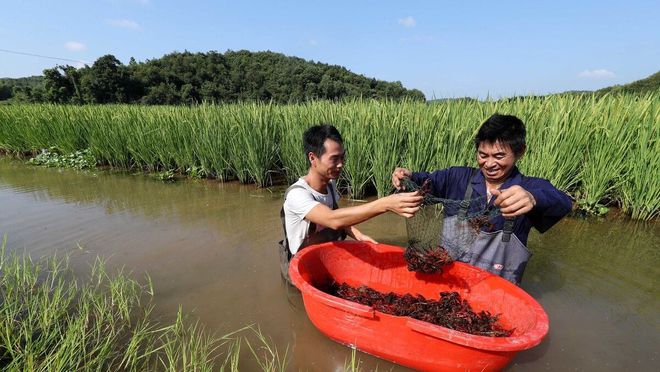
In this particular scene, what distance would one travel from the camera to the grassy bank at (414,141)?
149 inches

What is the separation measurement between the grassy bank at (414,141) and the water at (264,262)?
1.49 ft

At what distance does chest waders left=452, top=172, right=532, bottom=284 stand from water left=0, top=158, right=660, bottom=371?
0.46 metres

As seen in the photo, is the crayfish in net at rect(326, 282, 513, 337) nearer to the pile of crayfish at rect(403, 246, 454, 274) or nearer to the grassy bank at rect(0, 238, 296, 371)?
the pile of crayfish at rect(403, 246, 454, 274)

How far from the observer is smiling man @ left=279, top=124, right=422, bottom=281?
1.83 meters

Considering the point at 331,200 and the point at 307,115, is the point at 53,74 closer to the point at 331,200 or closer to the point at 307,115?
the point at 307,115

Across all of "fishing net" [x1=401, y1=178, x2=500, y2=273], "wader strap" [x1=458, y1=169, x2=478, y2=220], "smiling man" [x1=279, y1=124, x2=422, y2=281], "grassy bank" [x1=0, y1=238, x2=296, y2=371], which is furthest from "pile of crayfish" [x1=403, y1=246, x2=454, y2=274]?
"grassy bank" [x1=0, y1=238, x2=296, y2=371]

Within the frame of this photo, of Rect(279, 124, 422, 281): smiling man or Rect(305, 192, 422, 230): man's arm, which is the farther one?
Rect(279, 124, 422, 281): smiling man

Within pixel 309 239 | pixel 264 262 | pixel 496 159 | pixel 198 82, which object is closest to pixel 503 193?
pixel 496 159

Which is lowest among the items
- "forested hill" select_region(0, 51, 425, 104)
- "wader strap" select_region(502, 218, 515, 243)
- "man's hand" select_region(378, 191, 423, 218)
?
"wader strap" select_region(502, 218, 515, 243)

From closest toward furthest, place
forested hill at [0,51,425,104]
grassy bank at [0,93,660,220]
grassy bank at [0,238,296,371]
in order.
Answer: grassy bank at [0,238,296,371] → grassy bank at [0,93,660,220] → forested hill at [0,51,425,104]

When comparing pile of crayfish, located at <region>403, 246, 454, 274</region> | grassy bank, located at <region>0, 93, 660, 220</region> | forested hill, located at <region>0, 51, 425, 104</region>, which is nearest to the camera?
pile of crayfish, located at <region>403, 246, 454, 274</region>

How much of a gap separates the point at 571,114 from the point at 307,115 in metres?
3.36

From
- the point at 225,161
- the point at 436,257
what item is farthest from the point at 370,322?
the point at 225,161

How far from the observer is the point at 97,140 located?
728 centimetres
